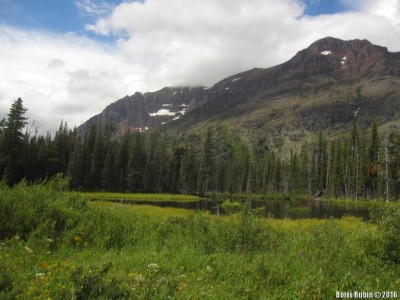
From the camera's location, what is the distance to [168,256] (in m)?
12.2

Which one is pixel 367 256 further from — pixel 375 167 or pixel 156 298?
pixel 375 167

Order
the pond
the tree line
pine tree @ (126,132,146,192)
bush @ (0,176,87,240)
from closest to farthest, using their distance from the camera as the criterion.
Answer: bush @ (0,176,87,240), the pond, the tree line, pine tree @ (126,132,146,192)

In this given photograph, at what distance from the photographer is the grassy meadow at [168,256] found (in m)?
7.92

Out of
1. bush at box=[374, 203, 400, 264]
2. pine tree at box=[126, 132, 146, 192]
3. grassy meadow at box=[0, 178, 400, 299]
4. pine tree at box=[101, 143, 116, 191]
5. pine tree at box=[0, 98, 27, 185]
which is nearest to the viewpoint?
grassy meadow at box=[0, 178, 400, 299]

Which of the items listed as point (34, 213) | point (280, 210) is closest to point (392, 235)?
point (34, 213)

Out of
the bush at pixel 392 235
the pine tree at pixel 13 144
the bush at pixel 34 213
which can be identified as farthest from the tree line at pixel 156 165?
the bush at pixel 392 235

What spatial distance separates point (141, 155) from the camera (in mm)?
112312

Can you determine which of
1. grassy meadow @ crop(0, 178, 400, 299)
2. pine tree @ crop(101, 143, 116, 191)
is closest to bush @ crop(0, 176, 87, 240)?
grassy meadow @ crop(0, 178, 400, 299)

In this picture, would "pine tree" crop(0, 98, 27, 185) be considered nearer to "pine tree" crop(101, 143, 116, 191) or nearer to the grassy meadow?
"pine tree" crop(101, 143, 116, 191)

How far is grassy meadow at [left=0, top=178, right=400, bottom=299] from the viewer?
792cm

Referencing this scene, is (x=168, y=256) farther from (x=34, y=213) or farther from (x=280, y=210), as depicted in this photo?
(x=280, y=210)

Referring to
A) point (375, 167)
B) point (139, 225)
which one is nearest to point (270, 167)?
point (375, 167)

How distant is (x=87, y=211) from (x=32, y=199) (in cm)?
294

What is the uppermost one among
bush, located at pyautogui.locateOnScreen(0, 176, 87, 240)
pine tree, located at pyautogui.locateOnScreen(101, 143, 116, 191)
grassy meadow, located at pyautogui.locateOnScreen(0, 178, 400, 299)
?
pine tree, located at pyautogui.locateOnScreen(101, 143, 116, 191)
